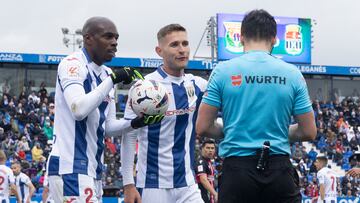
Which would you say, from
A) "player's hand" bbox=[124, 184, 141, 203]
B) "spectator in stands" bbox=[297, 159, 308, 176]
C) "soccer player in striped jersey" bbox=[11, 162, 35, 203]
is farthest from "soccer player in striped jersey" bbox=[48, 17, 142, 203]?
"spectator in stands" bbox=[297, 159, 308, 176]

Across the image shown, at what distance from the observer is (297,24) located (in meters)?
39.5

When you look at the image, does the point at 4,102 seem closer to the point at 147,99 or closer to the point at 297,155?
the point at 297,155

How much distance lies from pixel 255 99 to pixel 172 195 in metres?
2.40

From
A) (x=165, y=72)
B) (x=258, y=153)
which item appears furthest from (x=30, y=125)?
(x=258, y=153)

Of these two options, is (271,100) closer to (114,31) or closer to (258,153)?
(258,153)

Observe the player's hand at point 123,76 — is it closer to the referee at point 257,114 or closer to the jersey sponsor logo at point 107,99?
the jersey sponsor logo at point 107,99

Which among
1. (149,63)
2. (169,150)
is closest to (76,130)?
(169,150)

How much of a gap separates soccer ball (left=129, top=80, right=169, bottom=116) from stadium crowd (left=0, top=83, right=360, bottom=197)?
52.0 feet

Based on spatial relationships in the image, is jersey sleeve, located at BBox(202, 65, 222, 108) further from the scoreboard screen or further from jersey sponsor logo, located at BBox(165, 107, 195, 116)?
the scoreboard screen

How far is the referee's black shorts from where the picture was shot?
436 centimetres

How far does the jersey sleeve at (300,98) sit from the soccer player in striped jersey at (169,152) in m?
2.23

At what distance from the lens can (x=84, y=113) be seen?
529 centimetres

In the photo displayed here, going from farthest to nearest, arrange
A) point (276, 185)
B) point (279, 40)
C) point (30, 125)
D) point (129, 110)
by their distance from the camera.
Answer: point (279, 40), point (30, 125), point (129, 110), point (276, 185)

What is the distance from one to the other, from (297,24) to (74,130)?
35037 mm
